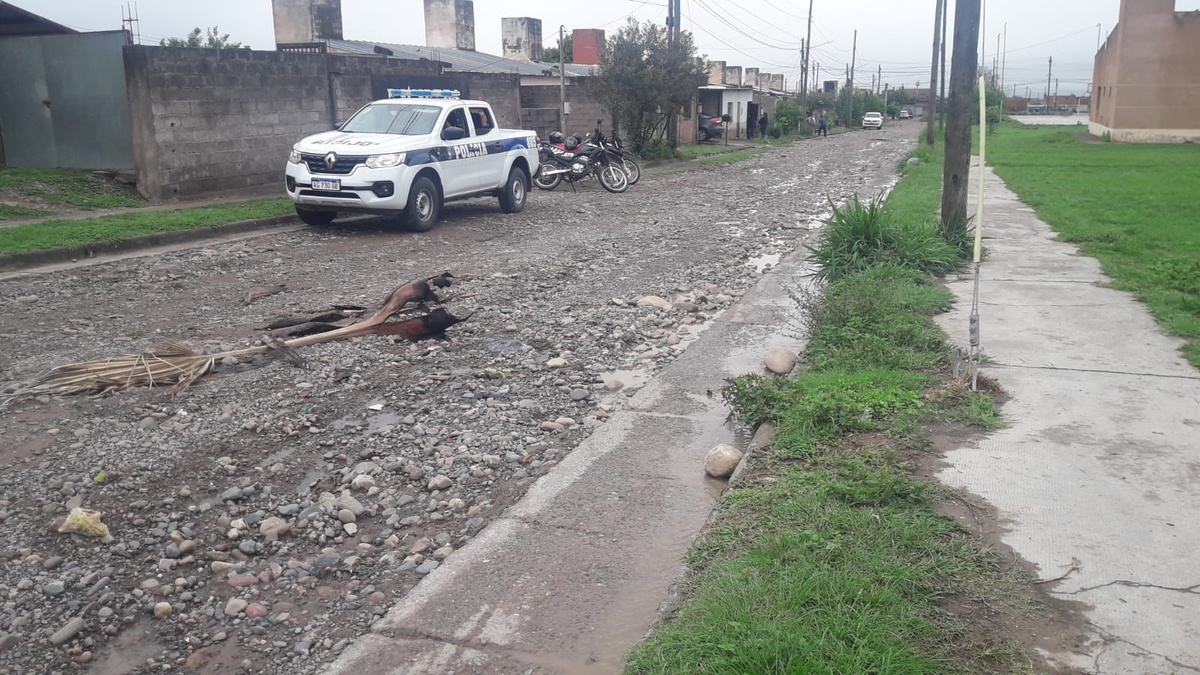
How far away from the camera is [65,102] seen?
1688cm

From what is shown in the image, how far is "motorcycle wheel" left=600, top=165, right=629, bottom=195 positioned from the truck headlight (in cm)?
849

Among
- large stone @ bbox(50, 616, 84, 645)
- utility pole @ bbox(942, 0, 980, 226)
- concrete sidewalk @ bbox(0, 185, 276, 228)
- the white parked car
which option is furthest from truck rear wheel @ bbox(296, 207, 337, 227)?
the white parked car

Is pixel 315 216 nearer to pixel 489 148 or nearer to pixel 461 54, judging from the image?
pixel 489 148

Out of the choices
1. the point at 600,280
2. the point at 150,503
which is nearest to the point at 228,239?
the point at 600,280

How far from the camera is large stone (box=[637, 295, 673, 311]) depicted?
29.8 feet

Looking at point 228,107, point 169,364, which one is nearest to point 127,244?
point 228,107

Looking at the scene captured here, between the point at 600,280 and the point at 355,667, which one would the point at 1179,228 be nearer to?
the point at 600,280

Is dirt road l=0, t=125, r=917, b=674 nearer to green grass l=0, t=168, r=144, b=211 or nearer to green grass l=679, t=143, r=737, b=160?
green grass l=0, t=168, r=144, b=211

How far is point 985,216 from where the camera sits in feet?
48.5

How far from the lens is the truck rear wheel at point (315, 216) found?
14250 mm

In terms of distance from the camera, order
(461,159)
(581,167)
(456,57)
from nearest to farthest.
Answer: (461,159) < (581,167) < (456,57)

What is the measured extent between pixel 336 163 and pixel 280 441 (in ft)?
28.4

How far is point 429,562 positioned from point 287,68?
16456 mm

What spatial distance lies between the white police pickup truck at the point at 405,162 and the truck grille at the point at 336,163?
0.01m
